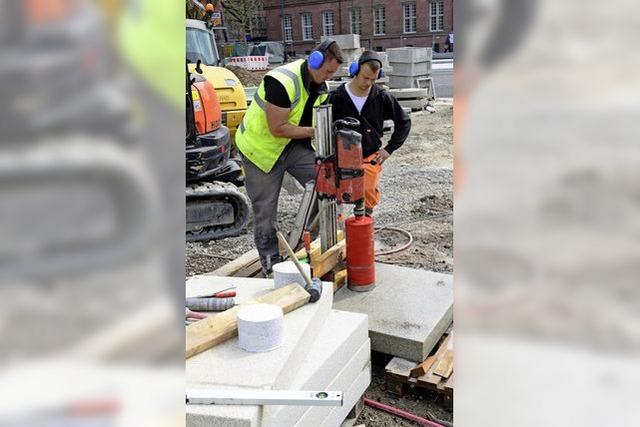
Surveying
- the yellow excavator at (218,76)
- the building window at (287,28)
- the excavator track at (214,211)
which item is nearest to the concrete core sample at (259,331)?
the excavator track at (214,211)

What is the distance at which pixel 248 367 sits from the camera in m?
2.64

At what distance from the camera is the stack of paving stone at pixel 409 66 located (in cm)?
1739

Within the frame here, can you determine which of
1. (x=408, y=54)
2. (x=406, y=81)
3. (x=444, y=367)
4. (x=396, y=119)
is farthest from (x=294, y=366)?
(x=406, y=81)

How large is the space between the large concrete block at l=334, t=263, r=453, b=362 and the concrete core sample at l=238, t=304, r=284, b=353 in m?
1.23

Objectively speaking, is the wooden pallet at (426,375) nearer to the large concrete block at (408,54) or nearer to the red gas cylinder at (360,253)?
the red gas cylinder at (360,253)

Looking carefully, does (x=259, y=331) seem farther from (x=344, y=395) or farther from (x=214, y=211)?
(x=214, y=211)

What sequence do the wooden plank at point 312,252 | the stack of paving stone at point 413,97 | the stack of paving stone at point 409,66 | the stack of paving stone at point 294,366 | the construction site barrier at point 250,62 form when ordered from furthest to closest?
the construction site barrier at point 250,62 < the stack of paving stone at point 409,66 < the stack of paving stone at point 413,97 < the wooden plank at point 312,252 < the stack of paving stone at point 294,366

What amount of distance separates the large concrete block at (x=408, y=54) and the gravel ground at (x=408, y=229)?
6.68m

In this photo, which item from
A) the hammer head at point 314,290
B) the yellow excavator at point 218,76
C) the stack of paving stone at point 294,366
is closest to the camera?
the stack of paving stone at point 294,366
